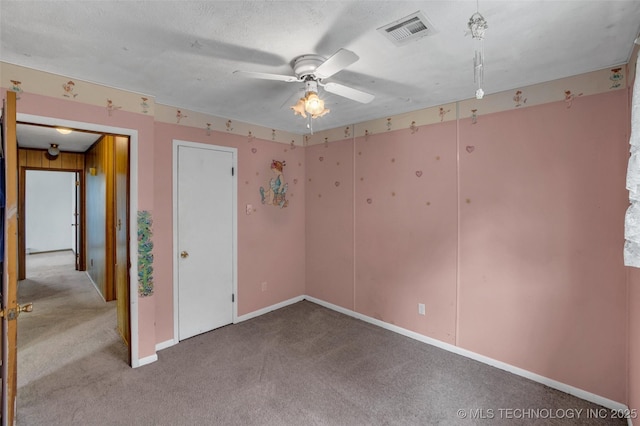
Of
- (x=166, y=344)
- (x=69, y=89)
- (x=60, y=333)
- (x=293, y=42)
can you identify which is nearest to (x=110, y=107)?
(x=69, y=89)

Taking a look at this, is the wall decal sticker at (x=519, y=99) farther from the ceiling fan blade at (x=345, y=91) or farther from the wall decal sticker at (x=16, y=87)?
the wall decal sticker at (x=16, y=87)

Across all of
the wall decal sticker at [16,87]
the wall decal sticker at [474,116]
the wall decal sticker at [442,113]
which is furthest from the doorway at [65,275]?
the wall decal sticker at [474,116]

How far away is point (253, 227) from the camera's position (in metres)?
3.65

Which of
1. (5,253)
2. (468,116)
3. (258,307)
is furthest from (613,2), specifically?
(258,307)

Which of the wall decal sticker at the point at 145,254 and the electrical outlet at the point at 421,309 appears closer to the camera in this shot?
the wall decal sticker at the point at 145,254

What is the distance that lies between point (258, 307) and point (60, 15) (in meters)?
3.18

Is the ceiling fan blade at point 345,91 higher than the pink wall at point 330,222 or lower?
higher

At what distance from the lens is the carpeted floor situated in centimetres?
199

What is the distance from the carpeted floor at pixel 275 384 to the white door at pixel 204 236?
0.23m

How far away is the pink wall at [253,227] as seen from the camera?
113 inches

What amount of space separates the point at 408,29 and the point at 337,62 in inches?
16.5

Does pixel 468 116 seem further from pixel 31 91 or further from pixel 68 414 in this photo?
pixel 68 414

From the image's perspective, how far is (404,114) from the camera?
10.3 ft

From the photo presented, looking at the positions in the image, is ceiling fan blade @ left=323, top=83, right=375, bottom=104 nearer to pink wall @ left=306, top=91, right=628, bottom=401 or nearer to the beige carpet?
pink wall @ left=306, top=91, right=628, bottom=401
